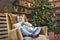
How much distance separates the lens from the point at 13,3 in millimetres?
4930

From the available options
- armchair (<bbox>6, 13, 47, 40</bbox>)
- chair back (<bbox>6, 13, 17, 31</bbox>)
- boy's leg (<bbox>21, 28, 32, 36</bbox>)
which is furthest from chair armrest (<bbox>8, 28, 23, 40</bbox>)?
chair back (<bbox>6, 13, 17, 31</bbox>)

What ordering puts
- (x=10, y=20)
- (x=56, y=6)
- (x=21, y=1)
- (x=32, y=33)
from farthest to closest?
1. (x=56, y=6)
2. (x=21, y=1)
3. (x=10, y=20)
4. (x=32, y=33)

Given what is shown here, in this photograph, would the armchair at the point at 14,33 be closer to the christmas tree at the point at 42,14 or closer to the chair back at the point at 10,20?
the chair back at the point at 10,20

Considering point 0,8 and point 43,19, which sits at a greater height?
point 0,8

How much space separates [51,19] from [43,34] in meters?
1.45

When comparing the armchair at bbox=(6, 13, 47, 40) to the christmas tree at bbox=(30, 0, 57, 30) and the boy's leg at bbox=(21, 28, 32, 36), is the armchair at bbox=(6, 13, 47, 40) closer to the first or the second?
the boy's leg at bbox=(21, 28, 32, 36)

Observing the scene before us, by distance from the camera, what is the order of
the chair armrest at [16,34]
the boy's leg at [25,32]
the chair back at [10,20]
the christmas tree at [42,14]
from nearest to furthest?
the chair armrest at [16,34], the boy's leg at [25,32], the chair back at [10,20], the christmas tree at [42,14]

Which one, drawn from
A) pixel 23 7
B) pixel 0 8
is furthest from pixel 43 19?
pixel 0 8

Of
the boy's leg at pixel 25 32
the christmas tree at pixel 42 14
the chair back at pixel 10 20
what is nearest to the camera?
the boy's leg at pixel 25 32

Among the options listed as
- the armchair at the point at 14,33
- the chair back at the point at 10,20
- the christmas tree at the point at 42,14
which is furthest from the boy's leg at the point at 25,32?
the christmas tree at the point at 42,14

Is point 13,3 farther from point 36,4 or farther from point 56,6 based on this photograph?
point 56,6

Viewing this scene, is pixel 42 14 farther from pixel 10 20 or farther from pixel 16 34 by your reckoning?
pixel 16 34

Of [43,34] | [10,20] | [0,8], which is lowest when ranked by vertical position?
[43,34]

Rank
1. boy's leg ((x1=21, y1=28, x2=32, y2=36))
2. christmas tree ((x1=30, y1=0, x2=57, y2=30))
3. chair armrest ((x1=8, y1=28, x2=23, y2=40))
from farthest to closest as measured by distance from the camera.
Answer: christmas tree ((x1=30, y1=0, x2=57, y2=30)) < boy's leg ((x1=21, y1=28, x2=32, y2=36)) < chair armrest ((x1=8, y1=28, x2=23, y2=40))
